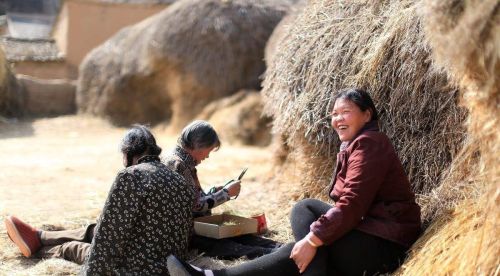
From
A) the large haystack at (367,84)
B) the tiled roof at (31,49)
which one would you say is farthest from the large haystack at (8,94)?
the large haystack at (367,84)

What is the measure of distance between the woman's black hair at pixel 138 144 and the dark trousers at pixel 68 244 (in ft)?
2.85

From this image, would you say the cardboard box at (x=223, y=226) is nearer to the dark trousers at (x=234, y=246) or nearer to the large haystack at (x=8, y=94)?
the dark trousers at (x=234, y=246)

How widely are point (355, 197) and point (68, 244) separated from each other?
2.01 m

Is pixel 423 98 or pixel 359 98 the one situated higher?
pixel 359 98

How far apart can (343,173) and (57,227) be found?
2.58 m

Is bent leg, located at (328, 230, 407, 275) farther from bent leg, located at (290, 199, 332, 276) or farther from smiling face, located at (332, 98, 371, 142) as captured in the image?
smiling face, located at (332, 98, 371, 142)

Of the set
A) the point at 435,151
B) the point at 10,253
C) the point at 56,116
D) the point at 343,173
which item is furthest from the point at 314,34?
the point at 56,116

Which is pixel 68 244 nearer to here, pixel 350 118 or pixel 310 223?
pixel 310 223

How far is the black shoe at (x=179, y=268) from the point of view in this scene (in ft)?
11.7

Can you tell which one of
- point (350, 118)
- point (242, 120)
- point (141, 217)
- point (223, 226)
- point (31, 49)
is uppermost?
point (350, 118)

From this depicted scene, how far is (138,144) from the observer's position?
3.87m

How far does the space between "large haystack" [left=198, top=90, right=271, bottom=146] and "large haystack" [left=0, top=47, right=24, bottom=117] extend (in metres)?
4.28

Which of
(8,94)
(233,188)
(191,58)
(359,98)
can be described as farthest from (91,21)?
(359,98)

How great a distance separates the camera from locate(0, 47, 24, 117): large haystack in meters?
13.4
